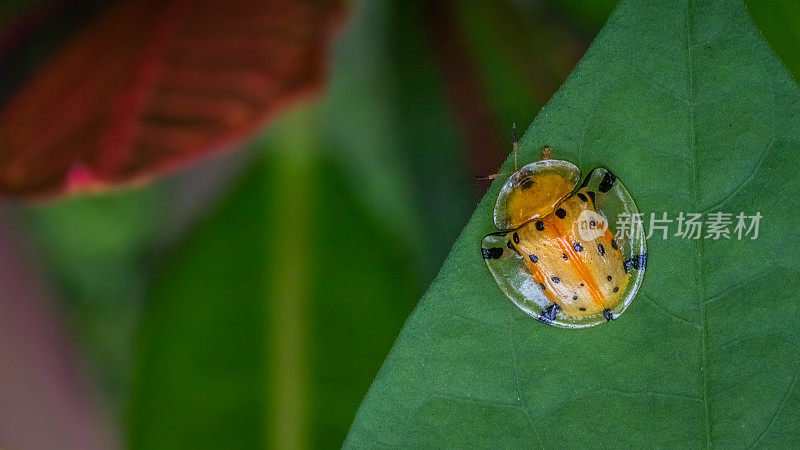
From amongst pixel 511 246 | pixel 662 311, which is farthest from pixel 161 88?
pixel 662 311

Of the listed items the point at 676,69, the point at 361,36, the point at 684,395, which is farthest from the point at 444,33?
the point at 684,395

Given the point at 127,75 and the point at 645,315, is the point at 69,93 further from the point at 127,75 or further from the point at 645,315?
the point at 645,315

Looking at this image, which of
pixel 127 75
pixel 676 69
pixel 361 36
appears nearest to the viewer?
pixel 676 69

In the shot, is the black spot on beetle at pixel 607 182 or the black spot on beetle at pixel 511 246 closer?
the black spot on beetle at pixel 607 182

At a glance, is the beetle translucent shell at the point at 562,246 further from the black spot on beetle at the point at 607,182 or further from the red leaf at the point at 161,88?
the red leaf at the point at 161,88

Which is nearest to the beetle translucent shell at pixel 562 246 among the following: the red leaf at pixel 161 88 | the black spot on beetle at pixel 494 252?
the black spot on beetle at pixel 494 252

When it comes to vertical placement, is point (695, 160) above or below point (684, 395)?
above
